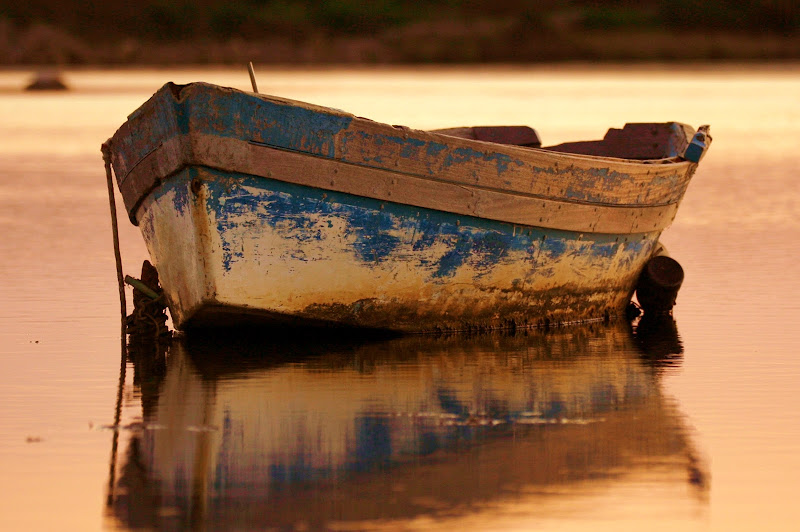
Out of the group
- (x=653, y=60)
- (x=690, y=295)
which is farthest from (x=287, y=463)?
(x=653, y=60)

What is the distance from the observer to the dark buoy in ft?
44.5

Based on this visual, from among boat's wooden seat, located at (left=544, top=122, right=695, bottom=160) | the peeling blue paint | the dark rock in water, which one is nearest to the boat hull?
the peeling blue paint

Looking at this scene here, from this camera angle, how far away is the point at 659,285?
1355 centimetres

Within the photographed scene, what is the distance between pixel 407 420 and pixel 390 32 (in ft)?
301

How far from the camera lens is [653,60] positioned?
96.1 metres

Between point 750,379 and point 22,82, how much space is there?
66.6 meters

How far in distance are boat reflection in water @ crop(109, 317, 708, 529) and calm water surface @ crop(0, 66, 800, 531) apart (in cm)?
2

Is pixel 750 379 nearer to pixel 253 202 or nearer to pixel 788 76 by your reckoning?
pixel 253 202

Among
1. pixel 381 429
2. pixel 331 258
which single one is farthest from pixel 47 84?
pixel 381 429

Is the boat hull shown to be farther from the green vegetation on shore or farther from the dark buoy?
the green vegetation on shore

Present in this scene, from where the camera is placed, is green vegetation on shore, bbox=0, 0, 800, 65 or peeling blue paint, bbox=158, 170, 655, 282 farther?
green vegetation on shore, bbox=0, 0, 800, 65

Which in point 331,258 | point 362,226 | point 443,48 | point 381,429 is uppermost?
point 443,48

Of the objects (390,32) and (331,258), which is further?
(390,32)

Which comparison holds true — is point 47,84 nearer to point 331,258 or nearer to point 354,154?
point 331,258
